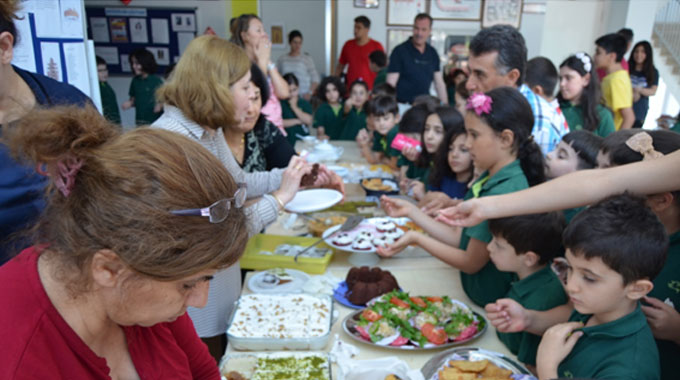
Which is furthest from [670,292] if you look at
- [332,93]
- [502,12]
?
[502,12]

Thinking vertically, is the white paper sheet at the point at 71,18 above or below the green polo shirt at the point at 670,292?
above

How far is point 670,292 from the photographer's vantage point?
1.55 meters

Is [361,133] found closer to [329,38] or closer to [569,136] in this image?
[569,136]

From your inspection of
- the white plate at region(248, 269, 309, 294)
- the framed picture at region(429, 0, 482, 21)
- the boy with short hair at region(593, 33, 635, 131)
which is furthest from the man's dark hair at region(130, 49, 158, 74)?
the boy with short hair at region(593, 33, 635, 131)

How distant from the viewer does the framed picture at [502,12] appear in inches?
309

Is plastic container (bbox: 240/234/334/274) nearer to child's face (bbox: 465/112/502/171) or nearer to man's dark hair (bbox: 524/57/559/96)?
child's face (bbox: 465/112/502/171)

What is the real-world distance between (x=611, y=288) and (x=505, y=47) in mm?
1569

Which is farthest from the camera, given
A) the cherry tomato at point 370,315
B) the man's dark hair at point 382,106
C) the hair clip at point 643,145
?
the man's dark hair at point 382,106

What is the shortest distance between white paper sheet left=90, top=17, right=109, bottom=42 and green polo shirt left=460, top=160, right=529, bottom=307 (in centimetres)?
771

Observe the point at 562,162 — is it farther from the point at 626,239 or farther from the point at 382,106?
the point at 382,106

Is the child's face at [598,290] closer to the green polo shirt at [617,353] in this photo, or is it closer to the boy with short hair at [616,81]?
the green polo shirt at [617,353]

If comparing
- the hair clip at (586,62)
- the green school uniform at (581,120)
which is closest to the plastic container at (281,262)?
the green school uniform at (581,120)

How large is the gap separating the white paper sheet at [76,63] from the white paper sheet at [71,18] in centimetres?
5

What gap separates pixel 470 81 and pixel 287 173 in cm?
119
